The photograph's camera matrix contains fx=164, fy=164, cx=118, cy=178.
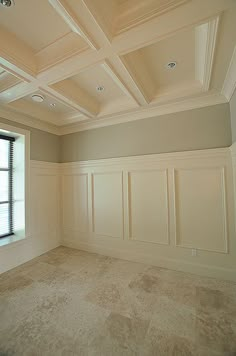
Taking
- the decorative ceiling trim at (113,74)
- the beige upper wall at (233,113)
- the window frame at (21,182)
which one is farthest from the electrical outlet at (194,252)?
the window frame at (21,182)

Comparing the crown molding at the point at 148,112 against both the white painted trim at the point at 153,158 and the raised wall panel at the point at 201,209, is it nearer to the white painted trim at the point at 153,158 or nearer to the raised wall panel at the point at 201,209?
the white painted trim at the point at 153,158

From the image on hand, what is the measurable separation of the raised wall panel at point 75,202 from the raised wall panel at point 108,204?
0.80 feet

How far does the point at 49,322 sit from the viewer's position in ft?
5.59

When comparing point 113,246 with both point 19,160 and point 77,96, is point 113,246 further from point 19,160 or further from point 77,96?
point 77,96

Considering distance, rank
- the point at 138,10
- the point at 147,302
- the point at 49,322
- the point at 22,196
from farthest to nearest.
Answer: the point at 22,196
the point at 147,302
the point at 49,322
the point at 138,10

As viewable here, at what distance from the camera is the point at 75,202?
3693 mm

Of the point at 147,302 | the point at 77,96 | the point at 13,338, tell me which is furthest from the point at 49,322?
the point at 77,96

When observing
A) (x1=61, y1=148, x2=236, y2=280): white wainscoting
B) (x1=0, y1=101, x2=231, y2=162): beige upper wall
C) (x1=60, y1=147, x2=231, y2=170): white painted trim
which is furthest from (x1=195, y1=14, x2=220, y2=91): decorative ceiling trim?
(x1=61, y1=148, x2=236, y2=280): white wainscoting

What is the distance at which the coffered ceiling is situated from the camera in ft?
4.36

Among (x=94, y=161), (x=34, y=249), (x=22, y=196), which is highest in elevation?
(x=94, y=161)

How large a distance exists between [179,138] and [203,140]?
36 centimetres

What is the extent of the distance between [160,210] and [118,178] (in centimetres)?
98

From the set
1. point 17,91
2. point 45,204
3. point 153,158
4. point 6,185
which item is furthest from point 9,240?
point 153,158

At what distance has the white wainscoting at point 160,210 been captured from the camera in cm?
246
